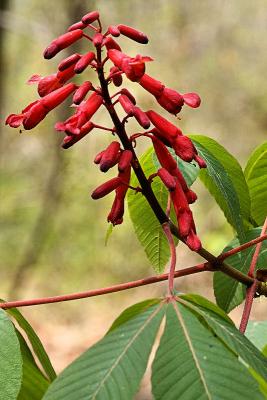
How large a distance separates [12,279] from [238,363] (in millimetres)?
A: 10178

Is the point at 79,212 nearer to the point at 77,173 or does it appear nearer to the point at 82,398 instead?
the point at 77,173

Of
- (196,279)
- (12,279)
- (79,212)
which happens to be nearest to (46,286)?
(12,279)

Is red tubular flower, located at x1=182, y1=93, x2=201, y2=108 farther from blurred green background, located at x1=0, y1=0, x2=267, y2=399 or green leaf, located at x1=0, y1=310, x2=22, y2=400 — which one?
blurred green background, located at x1=0, y1=0, x2=267, y2=399

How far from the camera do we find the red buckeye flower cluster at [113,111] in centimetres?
129

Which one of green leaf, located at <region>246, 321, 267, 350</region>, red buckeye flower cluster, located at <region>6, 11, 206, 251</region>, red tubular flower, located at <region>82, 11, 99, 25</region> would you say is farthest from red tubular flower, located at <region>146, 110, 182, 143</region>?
green leaf, located at <region>246, 321, 267, 350</region>

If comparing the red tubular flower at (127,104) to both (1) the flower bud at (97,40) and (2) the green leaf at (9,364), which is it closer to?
(1) the flower bud at (97,40)

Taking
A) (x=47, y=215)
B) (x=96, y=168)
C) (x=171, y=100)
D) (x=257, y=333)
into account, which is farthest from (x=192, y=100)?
(x=96, y=168)

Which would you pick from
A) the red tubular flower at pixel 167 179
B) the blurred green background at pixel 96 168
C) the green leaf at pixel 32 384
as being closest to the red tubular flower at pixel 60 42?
the red tubular flower at pixel 167 179

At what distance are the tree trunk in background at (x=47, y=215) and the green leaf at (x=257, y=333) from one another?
7.73m

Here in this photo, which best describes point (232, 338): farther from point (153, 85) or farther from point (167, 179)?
point (153, 85)

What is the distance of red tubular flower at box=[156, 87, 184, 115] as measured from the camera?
1.36 meters

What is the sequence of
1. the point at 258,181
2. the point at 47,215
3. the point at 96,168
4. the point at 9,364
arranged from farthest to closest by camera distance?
the point at 96,168, the point at 47,215, the point at 258,181, the point at 9,364

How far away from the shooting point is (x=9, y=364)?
1.14 meters

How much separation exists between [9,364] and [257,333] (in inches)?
43.8
